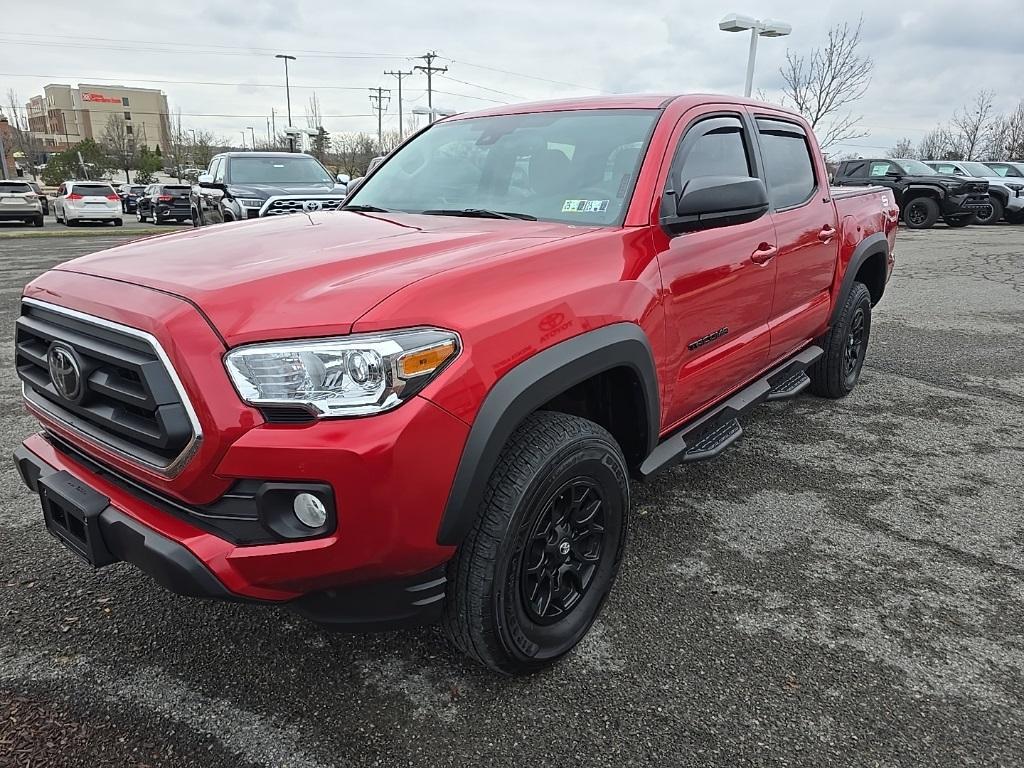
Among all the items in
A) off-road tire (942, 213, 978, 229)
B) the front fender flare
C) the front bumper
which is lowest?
off-road tire (942, 213, 978, 229)

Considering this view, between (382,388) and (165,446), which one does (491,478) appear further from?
(165,446)

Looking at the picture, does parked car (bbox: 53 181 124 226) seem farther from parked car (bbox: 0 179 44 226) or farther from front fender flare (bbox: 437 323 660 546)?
front fender flare (bbox: 437 323 660 546)

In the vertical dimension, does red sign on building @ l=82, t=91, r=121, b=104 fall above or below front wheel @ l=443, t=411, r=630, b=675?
above

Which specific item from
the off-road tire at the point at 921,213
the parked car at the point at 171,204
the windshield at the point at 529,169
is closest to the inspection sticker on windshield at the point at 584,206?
the windshield at the point at 529,169

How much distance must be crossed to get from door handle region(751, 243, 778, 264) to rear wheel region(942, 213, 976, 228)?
61.1 feet

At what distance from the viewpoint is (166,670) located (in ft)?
7.44

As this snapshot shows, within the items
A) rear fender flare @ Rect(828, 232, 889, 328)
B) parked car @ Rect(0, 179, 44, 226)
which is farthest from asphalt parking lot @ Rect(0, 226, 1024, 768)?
parked car @ Rect(0, 179, 44, 226)

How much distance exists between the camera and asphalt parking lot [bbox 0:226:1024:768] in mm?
1993

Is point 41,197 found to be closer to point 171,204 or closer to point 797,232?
point 171,204

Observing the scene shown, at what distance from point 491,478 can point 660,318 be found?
928mm

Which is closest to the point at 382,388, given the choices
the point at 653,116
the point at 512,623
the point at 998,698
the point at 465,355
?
the point at 465,355

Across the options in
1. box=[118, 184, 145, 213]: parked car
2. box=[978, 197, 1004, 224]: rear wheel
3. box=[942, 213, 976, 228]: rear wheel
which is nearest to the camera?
box=[942, 213, 976, 228]: rear wheel

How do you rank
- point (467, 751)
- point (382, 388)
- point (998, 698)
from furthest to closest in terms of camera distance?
point (998, 698), point (467, 751), point (382, 388)

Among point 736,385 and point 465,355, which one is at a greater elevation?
point 465,355
